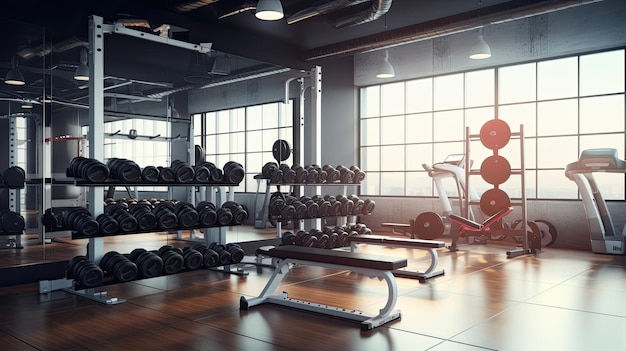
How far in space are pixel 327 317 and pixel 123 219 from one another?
181cm

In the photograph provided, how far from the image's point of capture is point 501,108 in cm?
754

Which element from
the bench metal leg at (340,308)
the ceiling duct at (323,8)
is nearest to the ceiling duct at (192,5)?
the ceiling duct at (323,8)

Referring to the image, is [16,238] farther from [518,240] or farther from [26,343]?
[518,240]

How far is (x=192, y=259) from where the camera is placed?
4.06 meters

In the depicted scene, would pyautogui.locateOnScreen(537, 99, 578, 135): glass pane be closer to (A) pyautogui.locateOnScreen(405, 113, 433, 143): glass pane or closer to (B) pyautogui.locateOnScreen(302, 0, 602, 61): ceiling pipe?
(B) pyautogui.locateOnScreen(302, 0, 602, 61): ceiling pipe

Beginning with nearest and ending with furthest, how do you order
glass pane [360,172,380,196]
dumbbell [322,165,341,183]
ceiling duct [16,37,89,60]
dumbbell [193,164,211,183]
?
dumbbell [193,164,211,183], ceiling duct [16,37,89,60], dumbbell [322,165,341,183], glass pane [360,172,380,196]

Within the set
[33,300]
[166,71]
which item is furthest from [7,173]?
[166,71]

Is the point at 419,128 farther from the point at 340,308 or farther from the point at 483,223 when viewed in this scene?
the point at 340,308

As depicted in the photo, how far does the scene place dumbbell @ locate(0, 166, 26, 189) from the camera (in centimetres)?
446

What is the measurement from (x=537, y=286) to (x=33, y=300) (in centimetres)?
409

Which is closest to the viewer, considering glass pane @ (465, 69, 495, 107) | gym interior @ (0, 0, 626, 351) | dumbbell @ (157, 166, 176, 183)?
gym interior @ (0, 0, 626, 351)

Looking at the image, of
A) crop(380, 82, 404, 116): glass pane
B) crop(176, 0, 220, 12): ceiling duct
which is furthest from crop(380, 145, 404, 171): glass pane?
crop(176, 0, 220, 12): ceiling duct

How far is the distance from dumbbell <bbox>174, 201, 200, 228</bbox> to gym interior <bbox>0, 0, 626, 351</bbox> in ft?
→ 0.07

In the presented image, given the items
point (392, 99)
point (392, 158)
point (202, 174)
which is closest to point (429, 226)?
point (392, 158)
